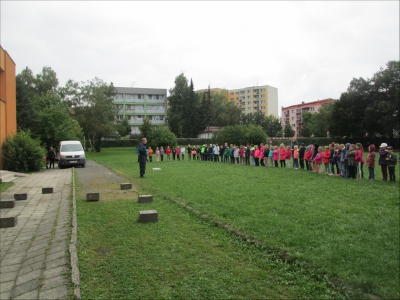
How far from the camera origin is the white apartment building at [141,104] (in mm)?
89081

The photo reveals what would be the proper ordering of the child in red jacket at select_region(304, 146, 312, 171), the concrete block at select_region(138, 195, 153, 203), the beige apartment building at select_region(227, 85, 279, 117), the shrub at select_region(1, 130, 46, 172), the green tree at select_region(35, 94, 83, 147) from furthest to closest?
the beige apartment building at select_region(227, 85, 279, 117)
the green tree at select_region(35, 94, 83, 147)
the shrub at select_region(1, 130, 46, 172)
the child in red jacket at select_region(304, 146, 312, 171)
the concrete block at select_region(138, 195, 153, 203)

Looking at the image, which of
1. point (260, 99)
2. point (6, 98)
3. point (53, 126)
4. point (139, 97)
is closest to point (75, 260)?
point (6, 98)

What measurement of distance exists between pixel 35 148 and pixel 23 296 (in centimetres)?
2035

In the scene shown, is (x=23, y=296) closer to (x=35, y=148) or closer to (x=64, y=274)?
(x=64, y=274)

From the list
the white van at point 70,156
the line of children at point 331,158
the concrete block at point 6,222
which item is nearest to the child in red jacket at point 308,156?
the line of children at point 331,158

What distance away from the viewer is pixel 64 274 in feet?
14.0

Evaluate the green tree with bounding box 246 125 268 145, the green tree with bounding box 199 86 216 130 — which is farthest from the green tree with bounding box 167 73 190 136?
the green tree with bounding box 246 125 268 145

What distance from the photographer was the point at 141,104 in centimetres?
8994

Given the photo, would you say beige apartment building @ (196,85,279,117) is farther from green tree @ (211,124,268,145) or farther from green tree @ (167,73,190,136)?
green tree @ (211,124,268,145)

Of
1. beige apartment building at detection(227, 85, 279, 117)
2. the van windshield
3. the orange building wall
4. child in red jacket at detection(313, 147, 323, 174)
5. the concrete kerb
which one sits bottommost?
the concrete kerb

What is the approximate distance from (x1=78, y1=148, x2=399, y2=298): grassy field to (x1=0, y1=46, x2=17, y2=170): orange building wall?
52.8 feet

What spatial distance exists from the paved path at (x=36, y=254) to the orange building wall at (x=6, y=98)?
14.8m

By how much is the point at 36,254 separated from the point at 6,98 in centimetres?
2053

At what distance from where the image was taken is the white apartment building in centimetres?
8908
